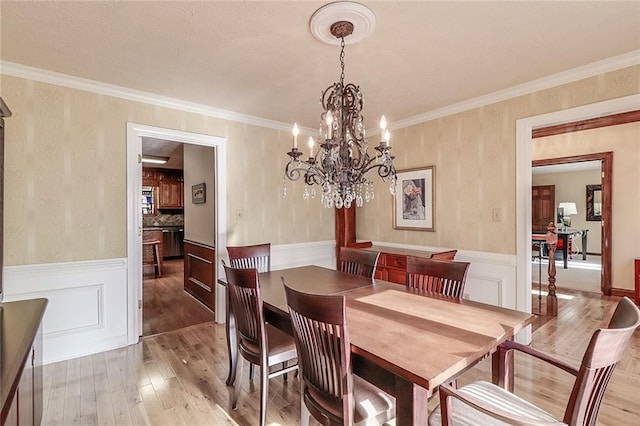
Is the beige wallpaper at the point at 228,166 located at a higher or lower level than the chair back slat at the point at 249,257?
higher

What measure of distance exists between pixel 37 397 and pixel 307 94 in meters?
2.88

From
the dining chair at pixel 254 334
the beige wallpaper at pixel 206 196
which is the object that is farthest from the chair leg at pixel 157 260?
the dining chair at pixel 254 334

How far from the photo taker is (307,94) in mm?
3020

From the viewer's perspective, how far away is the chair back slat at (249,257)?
290 centimetres

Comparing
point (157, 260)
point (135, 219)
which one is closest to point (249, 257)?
point (135, 219)

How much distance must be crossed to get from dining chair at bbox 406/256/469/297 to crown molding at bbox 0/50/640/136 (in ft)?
6.35

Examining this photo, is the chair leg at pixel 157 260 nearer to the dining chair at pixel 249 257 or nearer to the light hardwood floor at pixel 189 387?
the light hardwood floor at pixel 189 387

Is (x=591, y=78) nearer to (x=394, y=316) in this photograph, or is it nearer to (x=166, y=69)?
(x=394, y=316)

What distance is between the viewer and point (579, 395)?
1009 millimetres

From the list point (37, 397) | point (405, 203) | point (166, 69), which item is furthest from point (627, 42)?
point (37, 397)

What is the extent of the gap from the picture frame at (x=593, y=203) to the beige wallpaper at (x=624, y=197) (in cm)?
440

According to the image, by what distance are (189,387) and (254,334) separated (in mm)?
837

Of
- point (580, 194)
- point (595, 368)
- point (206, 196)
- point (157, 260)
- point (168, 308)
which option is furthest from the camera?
point (580, 194)

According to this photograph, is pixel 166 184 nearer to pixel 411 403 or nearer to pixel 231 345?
pixel 231 345
